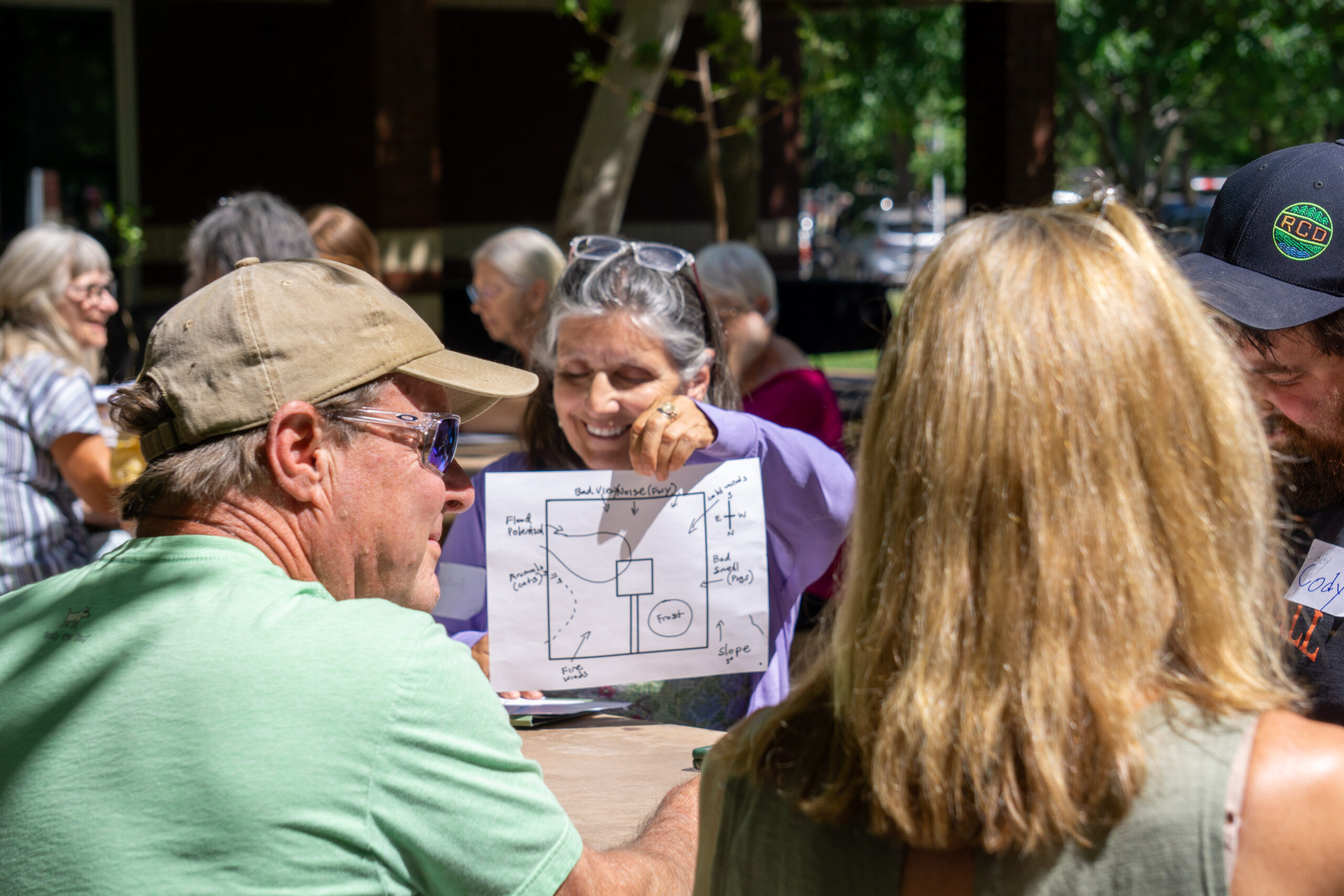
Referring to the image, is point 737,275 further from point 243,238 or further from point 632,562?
point 632,562

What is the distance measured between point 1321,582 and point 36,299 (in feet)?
13.1

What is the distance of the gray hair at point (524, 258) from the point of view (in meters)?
4.89

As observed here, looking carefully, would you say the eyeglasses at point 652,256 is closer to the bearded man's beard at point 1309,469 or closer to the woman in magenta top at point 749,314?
the bearded man's beard at point 1309,469

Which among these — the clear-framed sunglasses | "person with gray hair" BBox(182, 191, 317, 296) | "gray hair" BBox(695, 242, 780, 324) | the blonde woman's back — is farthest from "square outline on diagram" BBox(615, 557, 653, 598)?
"gray hair" BBox(695, 242, 780, 324)

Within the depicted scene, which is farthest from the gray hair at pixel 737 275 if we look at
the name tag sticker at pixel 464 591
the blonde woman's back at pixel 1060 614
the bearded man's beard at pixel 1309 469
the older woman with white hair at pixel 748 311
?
the blonde woman's back at pixel 1060 614

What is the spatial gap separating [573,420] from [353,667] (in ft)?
4.19

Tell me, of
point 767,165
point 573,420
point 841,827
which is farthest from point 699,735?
point 767,165

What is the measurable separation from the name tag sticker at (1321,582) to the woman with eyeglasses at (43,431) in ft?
10.8

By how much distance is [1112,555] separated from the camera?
39.6 inches

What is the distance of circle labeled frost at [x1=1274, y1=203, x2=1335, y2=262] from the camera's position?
1.97m

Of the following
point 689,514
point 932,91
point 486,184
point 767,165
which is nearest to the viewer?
point 689,514

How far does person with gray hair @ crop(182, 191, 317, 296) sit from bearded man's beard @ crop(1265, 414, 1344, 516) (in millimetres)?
3246

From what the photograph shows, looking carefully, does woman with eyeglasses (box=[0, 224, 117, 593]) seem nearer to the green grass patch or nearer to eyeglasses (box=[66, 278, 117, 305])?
eyeglasses (box=[66, 278, 117, 305])

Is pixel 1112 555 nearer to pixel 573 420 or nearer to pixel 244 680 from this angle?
pixel 244 680
